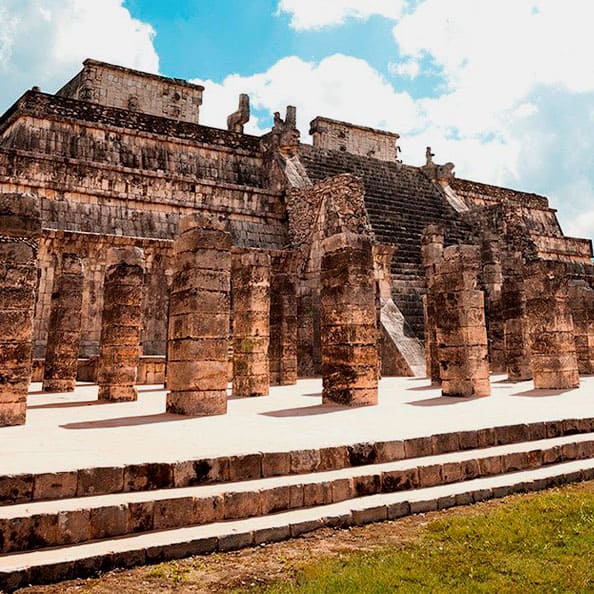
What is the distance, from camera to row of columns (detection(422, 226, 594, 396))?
35.4 ft

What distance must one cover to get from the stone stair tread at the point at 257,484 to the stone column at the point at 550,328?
5969mm

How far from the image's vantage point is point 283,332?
13.7 meters

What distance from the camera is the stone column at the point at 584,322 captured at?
15.2 m

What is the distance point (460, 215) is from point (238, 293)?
51.0ft

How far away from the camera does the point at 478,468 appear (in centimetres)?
540

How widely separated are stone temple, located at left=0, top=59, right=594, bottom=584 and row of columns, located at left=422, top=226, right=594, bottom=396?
0.04 meters

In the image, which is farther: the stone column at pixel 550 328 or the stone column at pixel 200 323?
the stone column at pixel 550 328

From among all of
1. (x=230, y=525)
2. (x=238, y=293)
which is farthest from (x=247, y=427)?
(x=238, y=293)

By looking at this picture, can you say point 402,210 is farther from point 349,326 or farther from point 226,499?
point 226,499

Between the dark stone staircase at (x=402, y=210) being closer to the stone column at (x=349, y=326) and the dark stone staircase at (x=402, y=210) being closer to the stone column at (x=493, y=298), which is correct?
the stone column at (x=493, y=298)

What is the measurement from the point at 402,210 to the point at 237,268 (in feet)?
42.4

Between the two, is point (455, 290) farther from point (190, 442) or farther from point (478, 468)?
point (190, 442)

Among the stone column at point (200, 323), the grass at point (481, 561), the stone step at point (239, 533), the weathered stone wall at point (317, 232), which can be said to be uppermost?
the weathered stone wall at point (317, 232)

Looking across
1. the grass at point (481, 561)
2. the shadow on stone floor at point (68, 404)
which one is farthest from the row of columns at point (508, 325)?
the shadow on stone floor at point (68, 404)
